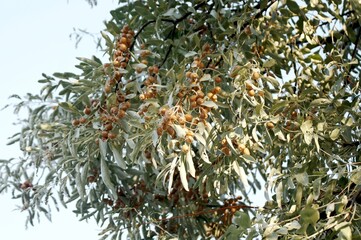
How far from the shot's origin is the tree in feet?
6.52

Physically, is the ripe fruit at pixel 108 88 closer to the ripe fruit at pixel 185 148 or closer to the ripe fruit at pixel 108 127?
the ripe fruit at pixel 108 127

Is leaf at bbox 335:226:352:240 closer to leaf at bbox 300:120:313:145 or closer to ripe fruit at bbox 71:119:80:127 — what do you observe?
leaf at bbox 300:120:313:145

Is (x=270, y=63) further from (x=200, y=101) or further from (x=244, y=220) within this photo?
(x=244, y=220)

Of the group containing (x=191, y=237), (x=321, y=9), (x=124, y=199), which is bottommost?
(x=191, y=237)

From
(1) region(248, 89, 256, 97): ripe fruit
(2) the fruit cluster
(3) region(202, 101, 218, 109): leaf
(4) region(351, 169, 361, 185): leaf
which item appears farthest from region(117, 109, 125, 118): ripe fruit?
(4) region(351, 169, 361, 185): leaf

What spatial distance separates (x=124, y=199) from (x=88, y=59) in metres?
0.78

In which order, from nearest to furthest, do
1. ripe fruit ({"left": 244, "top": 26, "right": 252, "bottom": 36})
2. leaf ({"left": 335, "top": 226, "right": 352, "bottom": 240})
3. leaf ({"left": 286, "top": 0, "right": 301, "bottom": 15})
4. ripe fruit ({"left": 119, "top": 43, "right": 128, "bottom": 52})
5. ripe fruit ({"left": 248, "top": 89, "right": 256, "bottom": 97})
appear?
leaf ({"left": 335, "top": 226, "right": 352, "bottom": 240}) < ripe fruit ({"left": 248, "top": 89, "right": 256, "bottom": 97}) < ripe fruit ({"left": 119, "top": 43, "right": 128, "bottom": 52}) < ripe fruit ({"left": 244, "top": 26, "right": 252, "bottom": 36}) < leaf ({"left": 286, "top": 0, "right": 301, "bottom": 15})

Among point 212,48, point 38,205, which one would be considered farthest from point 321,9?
point 38,205

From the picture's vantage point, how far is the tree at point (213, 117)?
6.52ft

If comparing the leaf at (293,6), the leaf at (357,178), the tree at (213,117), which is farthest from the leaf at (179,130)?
the leaf at (293,6)

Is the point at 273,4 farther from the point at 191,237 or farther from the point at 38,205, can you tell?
the point at 38,205

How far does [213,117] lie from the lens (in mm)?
2121

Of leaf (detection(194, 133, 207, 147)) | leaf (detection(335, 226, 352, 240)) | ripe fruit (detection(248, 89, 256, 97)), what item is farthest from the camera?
ripe fruit (detection(248, 89, 256, 97))

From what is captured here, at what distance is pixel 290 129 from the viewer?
228 centimetres
